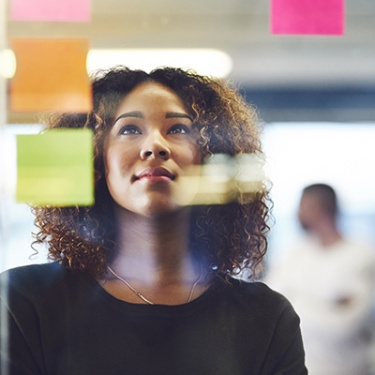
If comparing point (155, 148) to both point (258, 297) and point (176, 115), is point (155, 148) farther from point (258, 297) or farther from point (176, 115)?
point (258, 297)

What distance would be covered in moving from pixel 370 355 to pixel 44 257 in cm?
69

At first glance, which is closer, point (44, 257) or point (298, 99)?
point (44, 257)

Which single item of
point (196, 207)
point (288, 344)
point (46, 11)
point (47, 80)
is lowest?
point (288, 344)

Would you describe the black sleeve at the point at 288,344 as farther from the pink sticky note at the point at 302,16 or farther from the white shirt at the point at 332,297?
the pink sticky note at the point at 302,16

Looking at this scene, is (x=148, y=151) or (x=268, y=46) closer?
(x=148, y=151)

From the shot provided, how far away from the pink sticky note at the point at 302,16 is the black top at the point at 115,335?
22.7 inches

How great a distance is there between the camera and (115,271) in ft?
3.71

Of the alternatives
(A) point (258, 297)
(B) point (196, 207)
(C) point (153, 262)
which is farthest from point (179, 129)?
(A) point (258, 297)

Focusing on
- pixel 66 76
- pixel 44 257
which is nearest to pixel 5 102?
pixel 66 76

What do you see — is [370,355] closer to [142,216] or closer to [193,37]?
[142,216]

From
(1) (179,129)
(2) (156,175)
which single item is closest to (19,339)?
(2) (156,175)

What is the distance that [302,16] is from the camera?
1.18 metres

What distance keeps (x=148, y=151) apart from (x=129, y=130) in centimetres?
6

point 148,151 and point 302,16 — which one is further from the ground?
point 302,16
